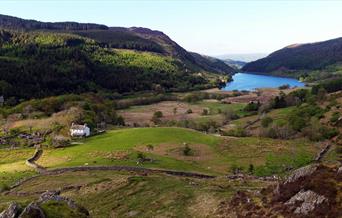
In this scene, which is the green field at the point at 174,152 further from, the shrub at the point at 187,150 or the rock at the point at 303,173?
the rock at the point at 303,173

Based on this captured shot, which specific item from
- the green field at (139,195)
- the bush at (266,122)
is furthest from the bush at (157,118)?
the green field at (139,195)

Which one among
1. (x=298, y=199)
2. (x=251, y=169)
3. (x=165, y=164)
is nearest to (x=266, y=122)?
(x=251, y=169)

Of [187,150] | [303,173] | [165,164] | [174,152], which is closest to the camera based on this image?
[303,173]

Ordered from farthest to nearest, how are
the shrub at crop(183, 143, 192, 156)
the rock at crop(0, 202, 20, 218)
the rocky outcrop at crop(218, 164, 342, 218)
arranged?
the shrub at crop(183, 143, 192, 156)
the rocky outcrop at crop(218, 164, 342, 218)
the rock at crop(0, 202, 20, 218)

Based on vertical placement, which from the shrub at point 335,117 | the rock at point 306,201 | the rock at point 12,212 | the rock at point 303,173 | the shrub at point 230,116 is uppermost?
the rock at point 303,173

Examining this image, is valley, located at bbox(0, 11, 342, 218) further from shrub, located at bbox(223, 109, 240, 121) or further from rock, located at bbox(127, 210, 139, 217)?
shrub, located at bbox(223, 109, 240, 121)

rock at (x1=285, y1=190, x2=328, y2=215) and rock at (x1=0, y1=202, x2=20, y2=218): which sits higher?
rock at (x1=285, y1=190, x2=328, y2=215)

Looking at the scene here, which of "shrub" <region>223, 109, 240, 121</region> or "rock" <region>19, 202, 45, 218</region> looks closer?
"rock" <region>19, 202, 45, 218</region>

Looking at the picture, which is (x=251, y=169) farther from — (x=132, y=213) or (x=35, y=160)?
(x=35, y=160)

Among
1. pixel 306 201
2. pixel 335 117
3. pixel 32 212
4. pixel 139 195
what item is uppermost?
pixel 306 201

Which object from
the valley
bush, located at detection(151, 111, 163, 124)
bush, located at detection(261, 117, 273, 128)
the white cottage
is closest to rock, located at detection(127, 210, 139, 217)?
the valley
